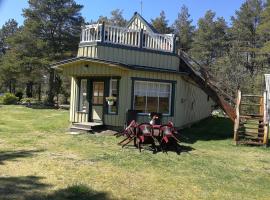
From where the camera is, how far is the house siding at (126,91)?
16984 millimetres

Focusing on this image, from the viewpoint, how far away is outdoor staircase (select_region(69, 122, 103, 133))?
16.9m

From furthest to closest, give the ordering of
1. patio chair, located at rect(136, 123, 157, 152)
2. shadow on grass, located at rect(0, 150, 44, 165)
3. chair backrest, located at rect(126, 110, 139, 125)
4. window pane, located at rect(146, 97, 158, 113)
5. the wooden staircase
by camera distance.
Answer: window pane, located at rect(146, 97, 158, 113) → chair backrest, located at rect(126, 110, 139, 125) → the wooden staircase → patio chair, located at rect(136, 123, 157, 152) → shadow on grass, located at rect(0, 150, 44, 165)

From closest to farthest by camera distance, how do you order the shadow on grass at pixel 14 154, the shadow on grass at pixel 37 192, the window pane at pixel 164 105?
1. the shadow on grass at pixel 37 192
2. the shadow on grass at pixel 14 154
3. the window pane at pixel 164 105

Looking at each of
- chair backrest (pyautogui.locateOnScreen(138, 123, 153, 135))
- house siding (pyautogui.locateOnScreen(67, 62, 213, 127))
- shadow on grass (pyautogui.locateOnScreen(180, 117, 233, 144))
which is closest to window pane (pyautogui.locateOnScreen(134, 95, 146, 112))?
house siding (pyautogui.locateOnScreen(67, 62, 213, 127))

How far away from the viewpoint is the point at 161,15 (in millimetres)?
53531

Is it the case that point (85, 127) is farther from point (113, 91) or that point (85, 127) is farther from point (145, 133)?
point (145, 133)

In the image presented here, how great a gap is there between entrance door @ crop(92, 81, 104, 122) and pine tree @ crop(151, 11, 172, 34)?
A: 35.1 meters

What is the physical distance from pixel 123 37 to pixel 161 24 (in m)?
36.1

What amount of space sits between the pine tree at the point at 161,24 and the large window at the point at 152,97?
34.6m

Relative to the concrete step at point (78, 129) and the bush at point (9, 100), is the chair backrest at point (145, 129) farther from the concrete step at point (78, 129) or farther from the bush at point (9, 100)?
the bush at point (9, 100)

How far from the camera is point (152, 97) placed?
17.9 meters

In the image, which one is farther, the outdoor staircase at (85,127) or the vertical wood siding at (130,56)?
the vertical wood siding at (130,56)

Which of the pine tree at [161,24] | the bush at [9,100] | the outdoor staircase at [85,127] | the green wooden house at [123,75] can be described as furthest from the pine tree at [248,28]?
the outdoor staircase at [85,127]

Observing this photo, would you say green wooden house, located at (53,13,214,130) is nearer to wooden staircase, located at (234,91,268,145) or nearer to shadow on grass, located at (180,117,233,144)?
shadow on grass, located at (180,117,233,144)
